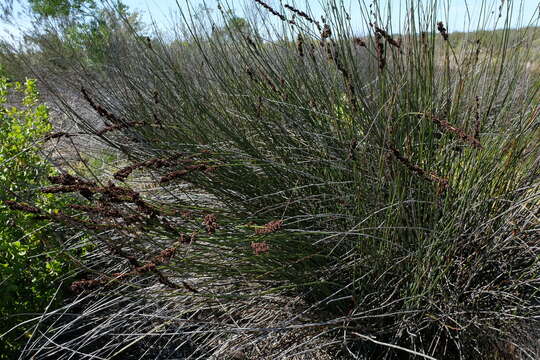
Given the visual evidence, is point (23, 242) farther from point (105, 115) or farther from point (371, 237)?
point (371, 237)

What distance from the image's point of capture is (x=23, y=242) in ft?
7.70

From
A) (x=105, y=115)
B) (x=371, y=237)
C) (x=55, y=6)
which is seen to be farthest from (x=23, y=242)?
(x=55, y=6)

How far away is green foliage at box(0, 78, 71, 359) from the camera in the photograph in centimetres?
205

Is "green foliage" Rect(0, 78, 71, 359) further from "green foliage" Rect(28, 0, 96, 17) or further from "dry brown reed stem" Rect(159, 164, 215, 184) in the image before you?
"green foliage" Rect(28, 0, 96, 17)

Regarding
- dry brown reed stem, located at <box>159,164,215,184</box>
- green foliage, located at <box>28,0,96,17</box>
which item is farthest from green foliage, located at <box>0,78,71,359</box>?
green foliage, located at <box>28,0,96,17</box>

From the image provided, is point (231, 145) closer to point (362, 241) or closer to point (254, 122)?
point (254, 122)

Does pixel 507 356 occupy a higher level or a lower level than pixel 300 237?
lower

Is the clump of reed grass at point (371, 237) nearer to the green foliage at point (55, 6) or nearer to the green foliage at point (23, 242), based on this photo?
the green foliage at point (23, 242)

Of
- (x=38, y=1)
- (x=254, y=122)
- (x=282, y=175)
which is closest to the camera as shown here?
Result: (x=282, y=175)

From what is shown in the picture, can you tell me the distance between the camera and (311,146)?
2162 mm

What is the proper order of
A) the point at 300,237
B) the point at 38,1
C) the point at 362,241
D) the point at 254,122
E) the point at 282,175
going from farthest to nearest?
1. the point at 38,1
2. the point at 254,122
3. the point at 282,175
4. the point at 300,237
5. the point at 362,241

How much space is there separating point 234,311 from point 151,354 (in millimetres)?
544

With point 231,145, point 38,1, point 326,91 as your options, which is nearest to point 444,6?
point 326,91

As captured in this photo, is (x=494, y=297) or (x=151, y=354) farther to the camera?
(x=151, y=354)
